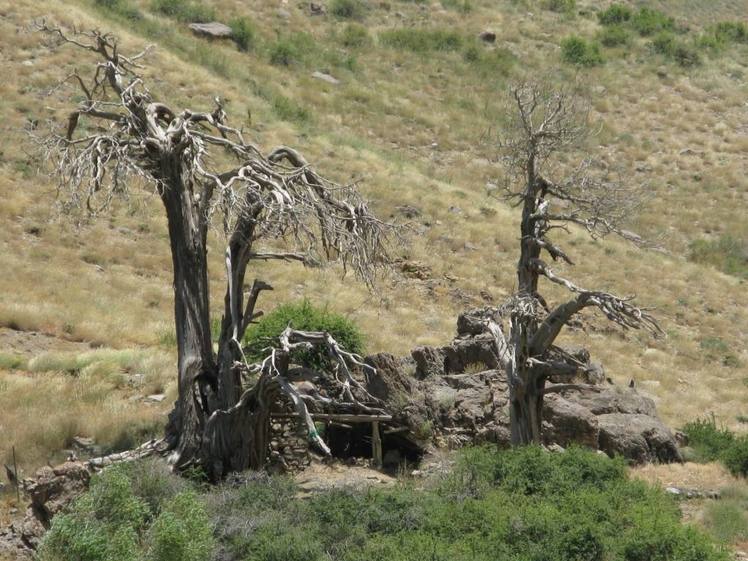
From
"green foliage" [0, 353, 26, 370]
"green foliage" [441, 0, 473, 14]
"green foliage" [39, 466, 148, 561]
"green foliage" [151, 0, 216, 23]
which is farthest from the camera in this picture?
"green foliage" [441, 0, 473, 14]

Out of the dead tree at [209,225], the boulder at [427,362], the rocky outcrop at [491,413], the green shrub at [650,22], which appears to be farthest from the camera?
the green shrub at [650,22]

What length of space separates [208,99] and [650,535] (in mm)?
31303

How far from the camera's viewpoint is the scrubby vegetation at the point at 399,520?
1095cm

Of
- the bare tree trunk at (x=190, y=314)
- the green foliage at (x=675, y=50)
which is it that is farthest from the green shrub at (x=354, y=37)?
the bare tree trunk at (x=190, y=314)

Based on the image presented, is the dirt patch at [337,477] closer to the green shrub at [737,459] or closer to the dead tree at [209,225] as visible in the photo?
the dead tree at [209,225]

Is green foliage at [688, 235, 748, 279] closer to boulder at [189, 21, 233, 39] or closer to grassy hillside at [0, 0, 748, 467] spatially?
grassy hillside at [0, 0, 748, 467]

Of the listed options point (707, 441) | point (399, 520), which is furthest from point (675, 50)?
point (399, 520)

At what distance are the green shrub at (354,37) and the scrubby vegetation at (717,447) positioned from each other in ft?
112

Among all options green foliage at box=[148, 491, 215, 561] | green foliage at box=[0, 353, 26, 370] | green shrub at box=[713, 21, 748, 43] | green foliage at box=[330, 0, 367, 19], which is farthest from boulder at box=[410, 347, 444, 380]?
green shrub at box=[713, 21, 748, 43]

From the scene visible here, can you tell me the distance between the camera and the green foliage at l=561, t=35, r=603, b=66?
5344 centimetres

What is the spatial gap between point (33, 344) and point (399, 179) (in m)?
18.4

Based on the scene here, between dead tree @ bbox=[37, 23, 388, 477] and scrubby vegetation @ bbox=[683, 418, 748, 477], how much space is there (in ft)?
22.2

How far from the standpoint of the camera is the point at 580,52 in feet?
176

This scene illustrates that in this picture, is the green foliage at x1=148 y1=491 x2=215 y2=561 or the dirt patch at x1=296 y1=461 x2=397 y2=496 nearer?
the green foliage at x1=148 y1=491 x2=215 y2=561
